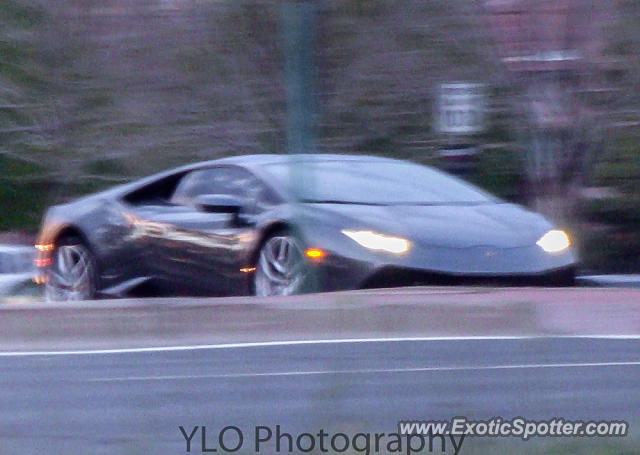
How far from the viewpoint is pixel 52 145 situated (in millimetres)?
20875

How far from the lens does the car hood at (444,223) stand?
327 inches

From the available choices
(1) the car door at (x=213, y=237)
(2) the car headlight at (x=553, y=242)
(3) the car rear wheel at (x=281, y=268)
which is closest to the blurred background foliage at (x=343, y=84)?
(1) the car door at (x=213, y=237)

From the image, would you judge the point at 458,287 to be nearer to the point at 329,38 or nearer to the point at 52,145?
the point at 329,38

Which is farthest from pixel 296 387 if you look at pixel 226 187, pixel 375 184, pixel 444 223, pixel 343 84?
pixel 343 84

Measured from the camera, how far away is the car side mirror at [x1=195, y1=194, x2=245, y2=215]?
8.76 meters

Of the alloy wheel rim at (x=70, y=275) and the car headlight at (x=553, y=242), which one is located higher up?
the alloy wheel rim at (x=70, y=275)

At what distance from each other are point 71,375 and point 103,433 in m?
1.52

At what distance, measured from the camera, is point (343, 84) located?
56.7 ft

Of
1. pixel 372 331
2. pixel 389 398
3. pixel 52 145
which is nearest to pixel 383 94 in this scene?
pixel 52 145

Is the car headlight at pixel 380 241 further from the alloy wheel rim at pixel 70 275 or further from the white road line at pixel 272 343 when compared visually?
the alloy wheel rim at pixel 70 275

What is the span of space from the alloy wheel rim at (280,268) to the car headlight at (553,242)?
1.51 metres

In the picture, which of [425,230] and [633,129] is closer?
[425,230]

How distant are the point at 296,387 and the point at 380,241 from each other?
2.19 m

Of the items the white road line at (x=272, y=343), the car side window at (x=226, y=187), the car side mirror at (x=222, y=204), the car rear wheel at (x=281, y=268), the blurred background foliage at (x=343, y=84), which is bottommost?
the white road line at (x=272, y=343)
